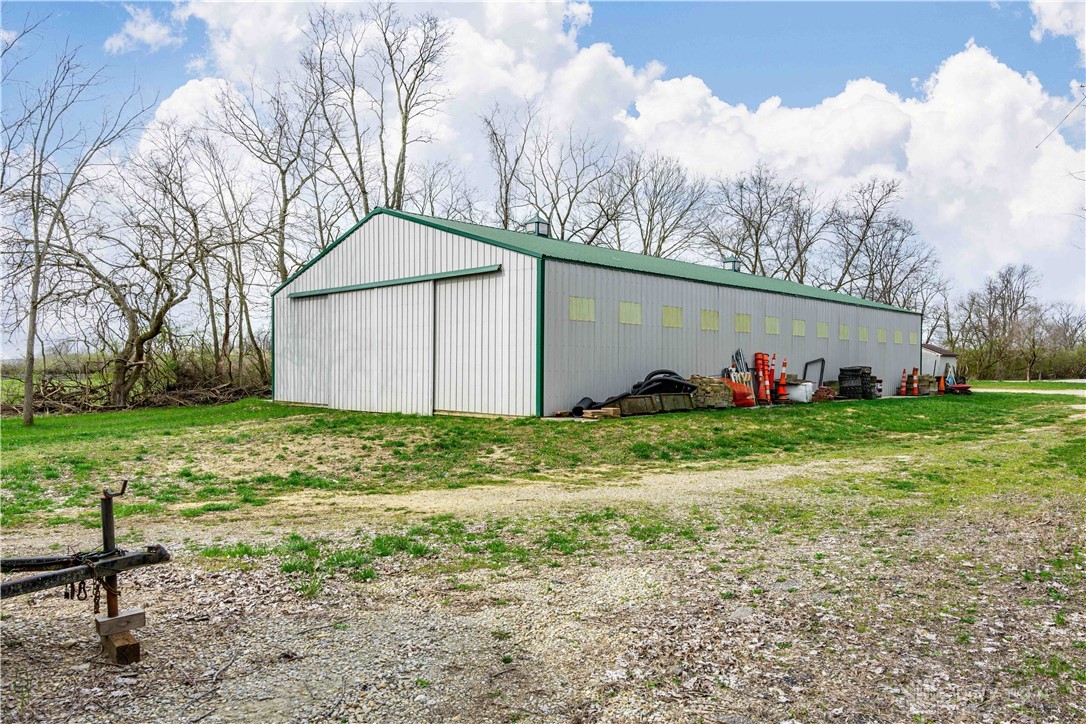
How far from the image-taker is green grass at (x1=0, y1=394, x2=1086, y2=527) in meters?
9.77

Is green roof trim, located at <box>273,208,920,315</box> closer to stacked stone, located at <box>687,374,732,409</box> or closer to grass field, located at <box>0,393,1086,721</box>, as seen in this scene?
stacked stone, located at <box>687,374,732,409</box>

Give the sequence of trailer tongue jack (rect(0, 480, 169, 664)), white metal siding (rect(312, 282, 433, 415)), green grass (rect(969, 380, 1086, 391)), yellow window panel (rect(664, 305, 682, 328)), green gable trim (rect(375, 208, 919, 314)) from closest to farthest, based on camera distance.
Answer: trailer tongue jack (rect(0, 480, 169, 664)) → green gable trim (rect(375, 208, 919, 314)) → white metal siding (rect(312, 282, 433, 415)) → yellow window panel (rect(664, 305, 682, 328)) → green grass (rect(969, 380, 1086, 391))

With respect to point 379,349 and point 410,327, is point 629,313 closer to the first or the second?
point 410,327

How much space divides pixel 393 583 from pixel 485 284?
13.3m

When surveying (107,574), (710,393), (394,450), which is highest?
(710,393)

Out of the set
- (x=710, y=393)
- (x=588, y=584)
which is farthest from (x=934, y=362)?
(x=588, y=584)

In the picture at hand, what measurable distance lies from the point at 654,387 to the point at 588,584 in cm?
1371

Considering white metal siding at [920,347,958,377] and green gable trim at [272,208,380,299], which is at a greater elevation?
green gable trim at [272,208,380,299]

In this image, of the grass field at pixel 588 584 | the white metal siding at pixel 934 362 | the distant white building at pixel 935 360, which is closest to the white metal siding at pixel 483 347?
the grass field at pixel 588 584

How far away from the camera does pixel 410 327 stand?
20062 mm

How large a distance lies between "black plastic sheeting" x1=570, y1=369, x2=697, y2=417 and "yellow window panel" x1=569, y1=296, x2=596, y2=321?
2.04 metres

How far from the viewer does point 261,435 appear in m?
14.7

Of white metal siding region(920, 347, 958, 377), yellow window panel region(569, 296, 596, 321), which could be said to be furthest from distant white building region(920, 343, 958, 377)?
yellow window panel region(569, 296, 596, 321)

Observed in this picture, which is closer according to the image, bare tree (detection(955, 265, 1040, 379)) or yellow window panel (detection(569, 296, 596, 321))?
yellow window panel (detection(569, 296, 596, 321))
